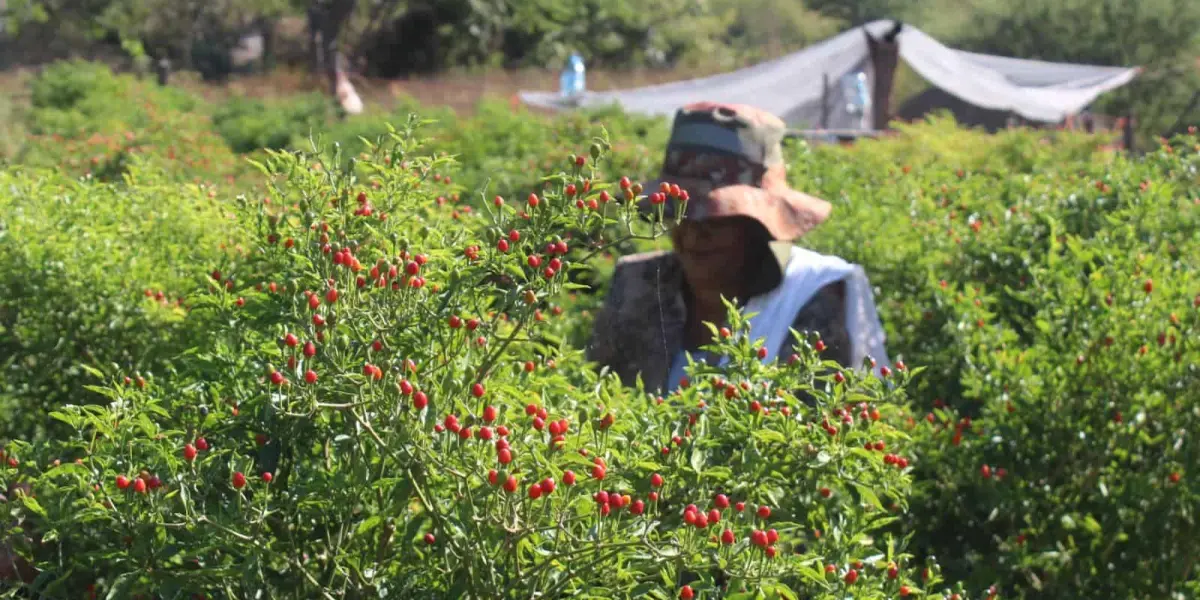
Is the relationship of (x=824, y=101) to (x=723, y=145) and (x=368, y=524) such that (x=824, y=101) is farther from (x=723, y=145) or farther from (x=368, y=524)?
(x=368, y=524)

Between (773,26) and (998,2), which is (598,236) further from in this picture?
(773,26)

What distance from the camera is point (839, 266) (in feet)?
12.2

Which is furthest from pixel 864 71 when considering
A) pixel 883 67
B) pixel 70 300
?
pixel 70 300

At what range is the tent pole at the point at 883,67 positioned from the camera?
75.6 feet

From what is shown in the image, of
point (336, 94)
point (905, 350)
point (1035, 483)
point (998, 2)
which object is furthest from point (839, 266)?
point (998, 2)

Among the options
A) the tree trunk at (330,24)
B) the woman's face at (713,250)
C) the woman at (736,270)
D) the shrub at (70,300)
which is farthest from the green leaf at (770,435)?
the tree trunk at (330,24)

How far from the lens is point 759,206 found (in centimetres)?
357

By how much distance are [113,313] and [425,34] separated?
3180 cm

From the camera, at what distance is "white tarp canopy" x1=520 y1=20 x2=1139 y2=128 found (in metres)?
22.1

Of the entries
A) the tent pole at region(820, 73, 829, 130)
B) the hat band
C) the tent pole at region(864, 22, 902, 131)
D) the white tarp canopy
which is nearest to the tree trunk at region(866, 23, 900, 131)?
the tent pole at region(864, 22, 902, 131)

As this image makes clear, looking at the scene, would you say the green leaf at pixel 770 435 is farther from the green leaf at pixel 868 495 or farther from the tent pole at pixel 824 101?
the tent pole at pixel 824 101

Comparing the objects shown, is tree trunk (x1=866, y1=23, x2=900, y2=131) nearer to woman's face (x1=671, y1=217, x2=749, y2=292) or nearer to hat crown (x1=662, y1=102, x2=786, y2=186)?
hat crown (x1=662, y1=102, x2=786, y2=186)

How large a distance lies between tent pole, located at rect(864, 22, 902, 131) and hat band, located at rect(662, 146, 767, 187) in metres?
20.1

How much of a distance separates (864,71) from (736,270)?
72.4 ft
